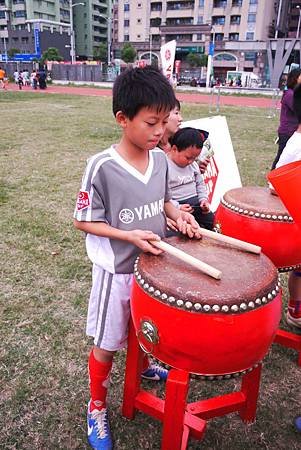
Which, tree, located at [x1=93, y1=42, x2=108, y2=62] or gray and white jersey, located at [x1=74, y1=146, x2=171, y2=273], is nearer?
gray and white jersey, located at [x1=74, y1=146, x2=171, y2=273]

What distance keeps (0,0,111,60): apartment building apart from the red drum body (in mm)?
66571

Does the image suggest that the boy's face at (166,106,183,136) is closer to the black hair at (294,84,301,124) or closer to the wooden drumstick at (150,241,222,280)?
the black hair at (294,84,301,124)

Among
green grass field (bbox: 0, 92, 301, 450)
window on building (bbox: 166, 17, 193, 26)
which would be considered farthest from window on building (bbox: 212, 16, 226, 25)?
green grass field (bbox: 0, 92, 301, 450)

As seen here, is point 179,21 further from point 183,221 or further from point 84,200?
point 84,200

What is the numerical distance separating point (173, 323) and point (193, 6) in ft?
212

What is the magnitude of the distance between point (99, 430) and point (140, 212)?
41.0 inches

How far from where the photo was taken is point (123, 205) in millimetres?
1498

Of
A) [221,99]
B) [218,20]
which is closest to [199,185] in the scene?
[221,99]

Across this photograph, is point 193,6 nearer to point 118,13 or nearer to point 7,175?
point 118,13

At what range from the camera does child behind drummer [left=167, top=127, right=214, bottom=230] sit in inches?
89.0

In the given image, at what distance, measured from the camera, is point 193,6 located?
56.7 m

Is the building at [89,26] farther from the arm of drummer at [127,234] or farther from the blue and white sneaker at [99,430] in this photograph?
the blue and white sneaker at [99,430]

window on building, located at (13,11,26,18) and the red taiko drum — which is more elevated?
window on building, located at (13,11,26,18)

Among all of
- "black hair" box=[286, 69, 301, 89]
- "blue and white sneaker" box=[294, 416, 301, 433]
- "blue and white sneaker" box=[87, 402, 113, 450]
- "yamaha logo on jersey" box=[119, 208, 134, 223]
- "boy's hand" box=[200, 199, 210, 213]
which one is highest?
"black hair" box=[286, 69, 301, 89]
